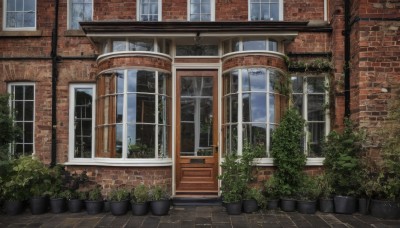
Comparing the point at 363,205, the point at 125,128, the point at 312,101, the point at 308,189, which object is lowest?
the point at 363,205

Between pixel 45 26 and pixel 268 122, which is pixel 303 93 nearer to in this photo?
pixel 268 122

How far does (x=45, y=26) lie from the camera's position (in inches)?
332

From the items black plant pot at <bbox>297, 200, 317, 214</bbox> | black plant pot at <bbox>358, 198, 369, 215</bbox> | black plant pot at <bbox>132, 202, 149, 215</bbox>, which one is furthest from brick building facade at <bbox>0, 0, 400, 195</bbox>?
black plant pot at <bbox>358, 198, 369, 215</bbox>

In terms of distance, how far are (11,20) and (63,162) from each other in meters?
3.77

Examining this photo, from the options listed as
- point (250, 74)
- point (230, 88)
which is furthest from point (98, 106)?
point (250, 74)

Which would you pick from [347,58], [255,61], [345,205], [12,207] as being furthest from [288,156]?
[12,207]

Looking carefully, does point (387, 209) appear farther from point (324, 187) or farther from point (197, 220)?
point (197, 220)

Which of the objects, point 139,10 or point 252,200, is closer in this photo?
point 252,200

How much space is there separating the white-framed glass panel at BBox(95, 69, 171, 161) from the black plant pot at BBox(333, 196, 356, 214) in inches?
148

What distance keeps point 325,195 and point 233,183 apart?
1936 mm

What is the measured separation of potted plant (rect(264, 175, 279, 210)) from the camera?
7145 mm

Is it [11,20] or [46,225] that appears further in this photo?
[11,20]

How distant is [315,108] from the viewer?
8.24 metres

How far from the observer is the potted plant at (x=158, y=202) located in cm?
677
